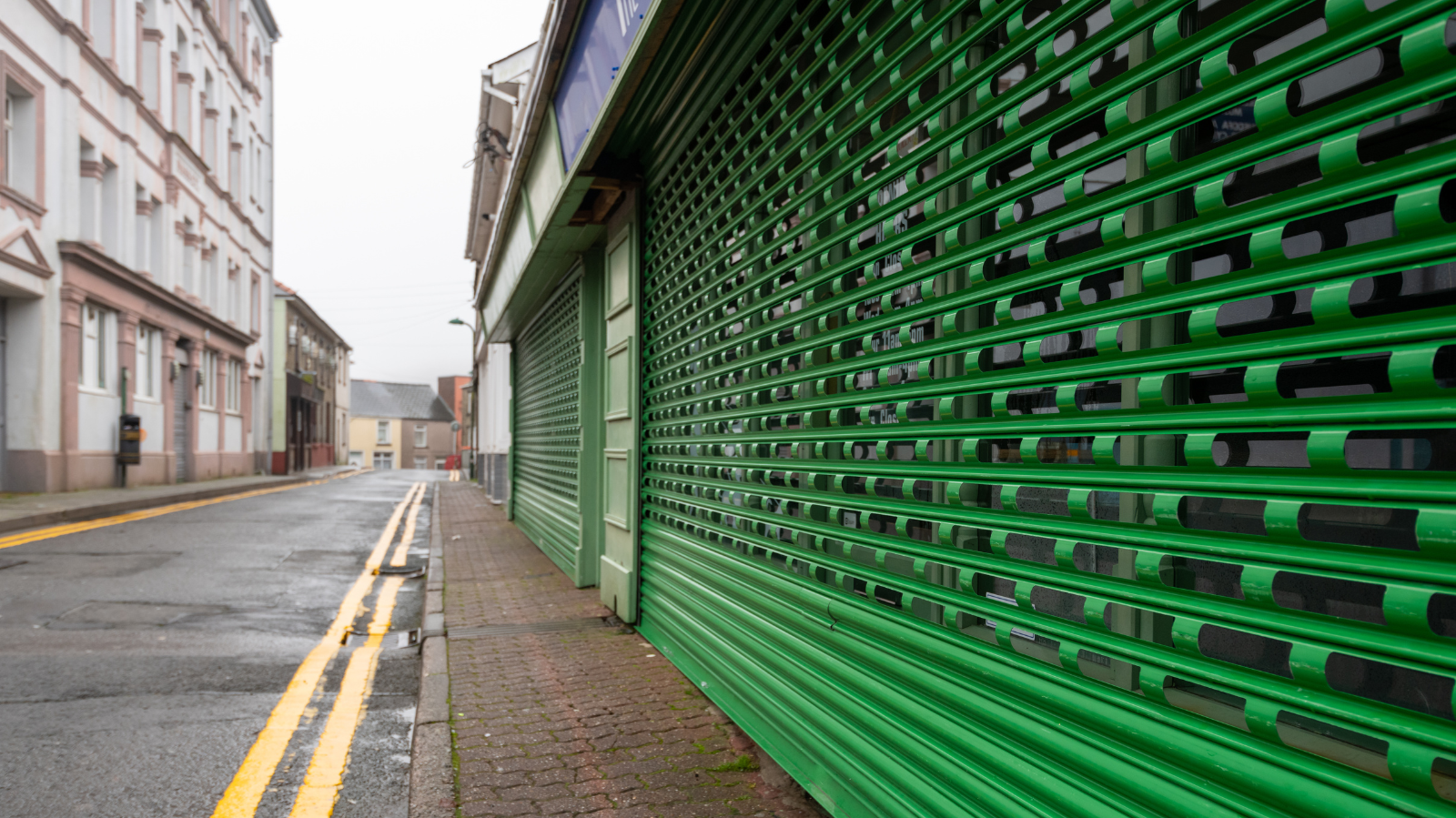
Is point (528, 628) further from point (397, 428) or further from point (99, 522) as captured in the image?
point (397, 428)

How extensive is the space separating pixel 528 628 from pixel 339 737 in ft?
6.16

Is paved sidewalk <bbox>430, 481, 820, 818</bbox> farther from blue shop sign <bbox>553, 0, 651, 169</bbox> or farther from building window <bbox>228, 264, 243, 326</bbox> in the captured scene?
building window <bbox>228, 264, 243, 326</bbox>

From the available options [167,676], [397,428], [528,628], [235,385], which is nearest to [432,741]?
[167,676]

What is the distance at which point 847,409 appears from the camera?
284cm

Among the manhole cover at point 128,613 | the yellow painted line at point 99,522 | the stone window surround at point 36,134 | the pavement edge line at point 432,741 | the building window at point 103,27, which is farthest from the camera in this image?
the building window at point 103,27

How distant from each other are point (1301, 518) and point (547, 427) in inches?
339

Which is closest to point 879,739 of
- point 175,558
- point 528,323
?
point 175,558

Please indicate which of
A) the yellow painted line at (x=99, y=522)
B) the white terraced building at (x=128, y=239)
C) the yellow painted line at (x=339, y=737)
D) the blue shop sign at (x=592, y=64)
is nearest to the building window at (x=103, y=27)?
the white terraced building at (x=128, y=239)

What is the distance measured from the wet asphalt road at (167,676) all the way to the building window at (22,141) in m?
9.15

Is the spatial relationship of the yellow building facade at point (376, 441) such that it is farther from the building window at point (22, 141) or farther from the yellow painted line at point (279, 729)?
the yellow painted line at point (279, 729)

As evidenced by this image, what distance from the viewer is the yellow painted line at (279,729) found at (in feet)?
10.1

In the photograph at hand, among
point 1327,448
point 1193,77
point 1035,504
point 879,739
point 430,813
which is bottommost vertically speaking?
point 430,813

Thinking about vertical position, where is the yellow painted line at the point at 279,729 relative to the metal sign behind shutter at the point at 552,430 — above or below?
below

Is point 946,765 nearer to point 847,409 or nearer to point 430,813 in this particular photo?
point 847,409
